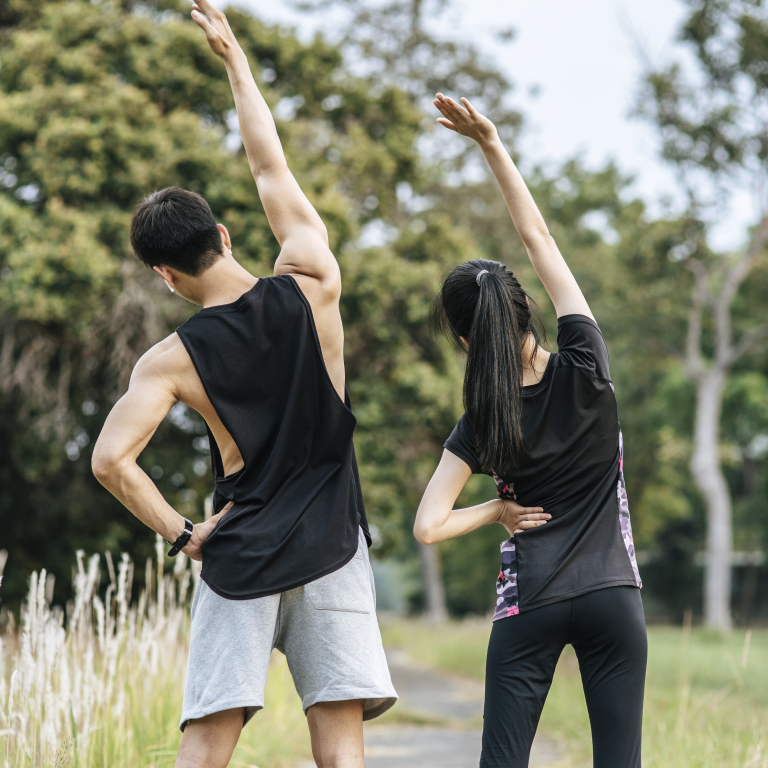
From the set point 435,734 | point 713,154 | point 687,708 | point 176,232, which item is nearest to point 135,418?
point 176,232

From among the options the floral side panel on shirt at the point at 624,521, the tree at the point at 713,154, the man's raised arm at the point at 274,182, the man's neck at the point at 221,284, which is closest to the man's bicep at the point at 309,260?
the man's raised arm at the point at 274,182

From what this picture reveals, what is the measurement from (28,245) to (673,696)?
6.98 m

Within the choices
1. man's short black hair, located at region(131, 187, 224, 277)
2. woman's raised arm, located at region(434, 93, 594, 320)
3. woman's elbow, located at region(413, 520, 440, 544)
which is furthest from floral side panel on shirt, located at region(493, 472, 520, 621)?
man's short black hair, located at region(131, 187, 224, 277)

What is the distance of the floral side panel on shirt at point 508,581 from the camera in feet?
6.58

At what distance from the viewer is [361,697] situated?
6.50ft

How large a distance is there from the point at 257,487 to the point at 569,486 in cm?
75

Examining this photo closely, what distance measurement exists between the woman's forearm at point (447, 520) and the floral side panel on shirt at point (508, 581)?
0.05 m

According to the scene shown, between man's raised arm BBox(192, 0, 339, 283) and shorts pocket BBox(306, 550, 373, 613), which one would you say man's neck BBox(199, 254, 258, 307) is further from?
shorts pocket BBox(306, 550, 373, 613)

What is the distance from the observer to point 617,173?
77.1ft

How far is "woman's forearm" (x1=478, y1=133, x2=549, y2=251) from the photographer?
223 centimetres

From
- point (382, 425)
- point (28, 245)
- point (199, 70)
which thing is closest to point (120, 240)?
point (28, 245)

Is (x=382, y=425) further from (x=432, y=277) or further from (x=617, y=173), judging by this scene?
(x=617, y=173)

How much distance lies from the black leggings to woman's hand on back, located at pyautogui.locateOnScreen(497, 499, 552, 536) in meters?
0.20

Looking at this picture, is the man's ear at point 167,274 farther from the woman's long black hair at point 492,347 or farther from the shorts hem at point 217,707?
the shorts hem at point 217,707
